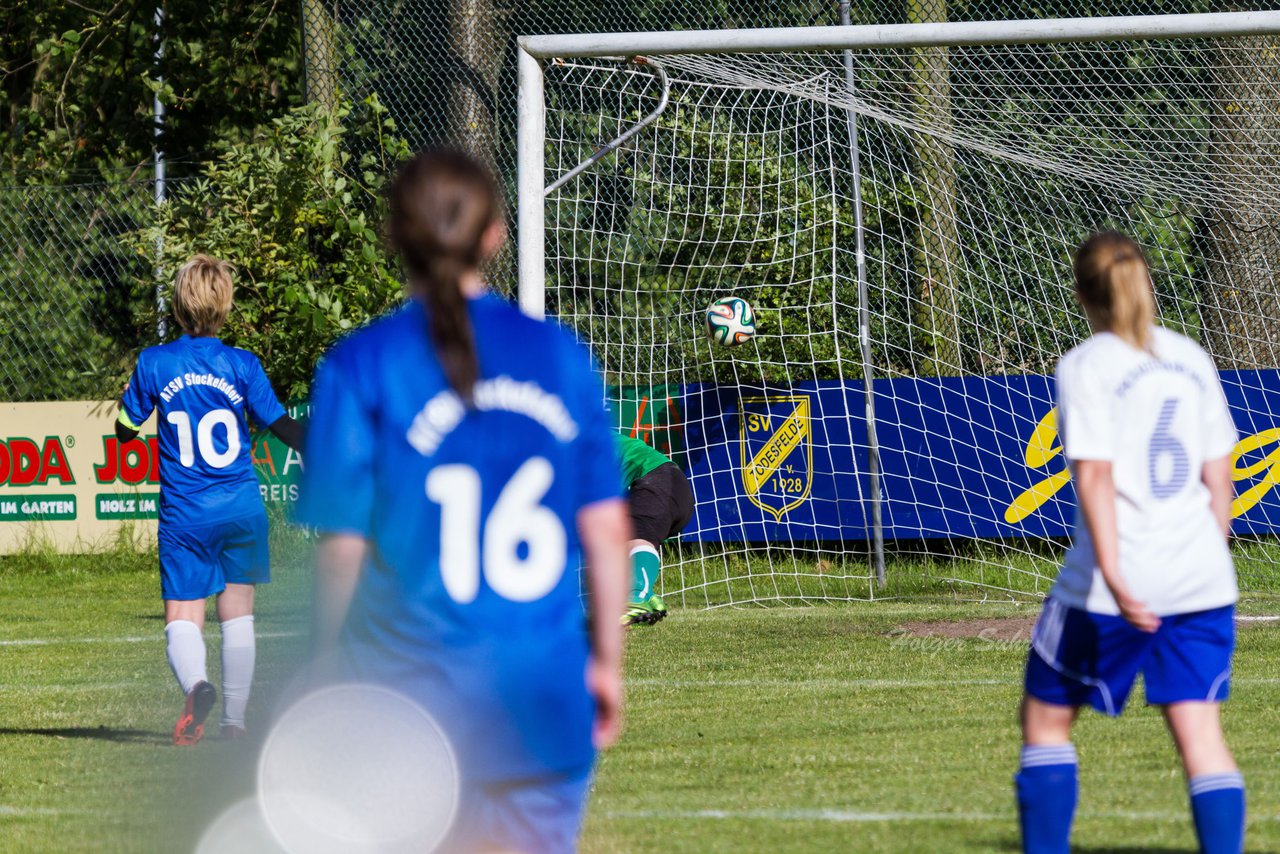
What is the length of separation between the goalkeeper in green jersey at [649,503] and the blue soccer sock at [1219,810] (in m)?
5.27

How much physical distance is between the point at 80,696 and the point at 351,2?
27.6 feet

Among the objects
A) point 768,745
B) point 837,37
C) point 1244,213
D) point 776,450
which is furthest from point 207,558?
point 1244,213

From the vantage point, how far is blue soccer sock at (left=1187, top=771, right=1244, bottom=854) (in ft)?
11.3

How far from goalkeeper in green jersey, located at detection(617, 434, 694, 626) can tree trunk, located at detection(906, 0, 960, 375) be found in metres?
3.27

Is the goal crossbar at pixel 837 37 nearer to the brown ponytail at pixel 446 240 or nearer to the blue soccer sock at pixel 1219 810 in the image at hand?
the blue soccer sock at pixel 1219 810

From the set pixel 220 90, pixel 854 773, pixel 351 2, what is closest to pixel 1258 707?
pixel 854 773

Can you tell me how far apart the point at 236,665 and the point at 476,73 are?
27.7ft

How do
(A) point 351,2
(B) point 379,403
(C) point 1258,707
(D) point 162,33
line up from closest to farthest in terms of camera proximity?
(B) point 379,403, (C) point 1258,707, (A) point 351,2, (D) point 162,33

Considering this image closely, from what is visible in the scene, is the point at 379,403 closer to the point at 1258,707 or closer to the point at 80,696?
the point at 1258,707

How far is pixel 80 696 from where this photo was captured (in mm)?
7645

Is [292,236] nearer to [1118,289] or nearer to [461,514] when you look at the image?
[1118,289]

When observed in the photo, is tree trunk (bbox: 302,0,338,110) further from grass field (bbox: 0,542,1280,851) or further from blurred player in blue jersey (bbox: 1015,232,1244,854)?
blurred player in blue jersey (bbox: 1015,232,1244,854)

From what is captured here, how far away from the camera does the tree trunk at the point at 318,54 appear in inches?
570

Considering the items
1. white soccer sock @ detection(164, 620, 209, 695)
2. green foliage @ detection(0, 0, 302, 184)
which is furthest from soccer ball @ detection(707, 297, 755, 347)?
green foliage @ detection(0, 0, 302, 184)
